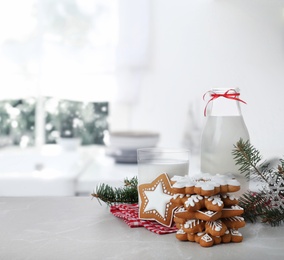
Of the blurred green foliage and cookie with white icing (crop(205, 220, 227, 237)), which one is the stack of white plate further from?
cookie with white icing (crop(205, 220, 227, 237))

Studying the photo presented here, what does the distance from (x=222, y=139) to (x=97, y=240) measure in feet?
1.04

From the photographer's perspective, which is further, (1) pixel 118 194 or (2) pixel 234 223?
(1) pixel 118 194

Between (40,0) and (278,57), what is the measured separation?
2326 mm

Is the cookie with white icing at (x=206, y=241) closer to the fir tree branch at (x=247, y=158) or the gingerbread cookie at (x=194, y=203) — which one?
the gingerbread cookie at (x=194, y=203)

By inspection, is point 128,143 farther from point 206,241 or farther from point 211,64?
point 206,241

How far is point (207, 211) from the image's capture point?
0.72 m

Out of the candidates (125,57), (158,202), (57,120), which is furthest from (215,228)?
(57,120)

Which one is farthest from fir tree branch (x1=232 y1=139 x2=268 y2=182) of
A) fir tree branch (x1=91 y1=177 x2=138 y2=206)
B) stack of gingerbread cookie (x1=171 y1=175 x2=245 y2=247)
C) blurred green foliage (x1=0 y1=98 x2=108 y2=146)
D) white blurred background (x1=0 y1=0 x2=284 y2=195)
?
blurred green foliage (x1=0 y1=98 x2=108 y2=146)

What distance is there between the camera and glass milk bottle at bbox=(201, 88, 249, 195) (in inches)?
36.6

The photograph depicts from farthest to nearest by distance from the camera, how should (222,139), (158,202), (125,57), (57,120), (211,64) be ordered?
(57,120) < (125,57) < (211,64) < (222,139) < (158,202)

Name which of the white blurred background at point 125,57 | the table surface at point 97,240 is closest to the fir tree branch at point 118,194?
the table surface at point 97,240

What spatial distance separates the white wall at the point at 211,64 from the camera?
176 cm

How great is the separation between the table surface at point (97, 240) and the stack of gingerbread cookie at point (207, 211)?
0.01m

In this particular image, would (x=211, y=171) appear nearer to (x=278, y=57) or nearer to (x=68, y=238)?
(x=68, y=238)
